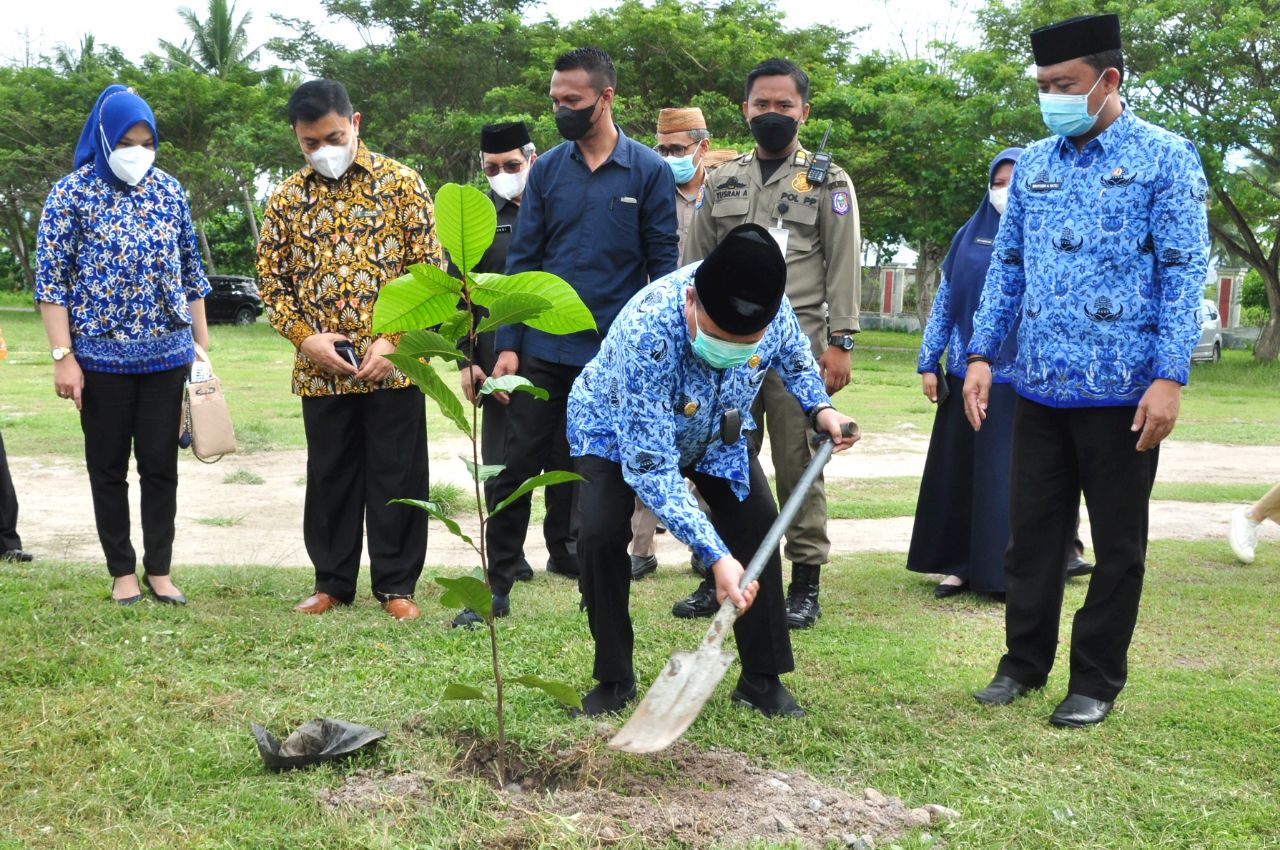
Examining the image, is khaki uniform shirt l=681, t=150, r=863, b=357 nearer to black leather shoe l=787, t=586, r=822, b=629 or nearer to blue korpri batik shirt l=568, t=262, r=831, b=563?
black leather shoe l=787, t=586, r=822, b=629

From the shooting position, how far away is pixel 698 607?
4.94 m

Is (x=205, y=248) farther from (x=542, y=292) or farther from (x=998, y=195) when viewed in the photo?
A: (x=542, y=292)

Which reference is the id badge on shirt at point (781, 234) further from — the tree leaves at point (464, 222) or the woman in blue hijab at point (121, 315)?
the woman in blue hijab at point (121, 315)

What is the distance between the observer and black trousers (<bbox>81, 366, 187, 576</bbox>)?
488 centimetres

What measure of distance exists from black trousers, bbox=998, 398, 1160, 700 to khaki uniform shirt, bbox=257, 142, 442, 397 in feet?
7.81

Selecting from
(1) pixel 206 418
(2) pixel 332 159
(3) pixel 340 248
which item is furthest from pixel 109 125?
(1) pixel 206 418

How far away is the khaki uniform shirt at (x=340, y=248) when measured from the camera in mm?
4820

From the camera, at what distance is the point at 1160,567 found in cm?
599

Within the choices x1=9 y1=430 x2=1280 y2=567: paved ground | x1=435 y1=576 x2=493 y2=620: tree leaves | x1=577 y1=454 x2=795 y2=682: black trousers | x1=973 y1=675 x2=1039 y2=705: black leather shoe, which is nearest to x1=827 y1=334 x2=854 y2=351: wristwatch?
x1=577 y1=454 x2=795 y2=682: black trousers

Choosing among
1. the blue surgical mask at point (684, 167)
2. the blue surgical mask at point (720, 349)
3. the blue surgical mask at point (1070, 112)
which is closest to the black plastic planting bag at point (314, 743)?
the blue surgical mask at point (720, 349)

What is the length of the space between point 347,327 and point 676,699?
2.37 meters

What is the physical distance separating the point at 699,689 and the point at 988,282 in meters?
1.74

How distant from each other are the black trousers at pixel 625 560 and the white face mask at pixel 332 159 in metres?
1.80

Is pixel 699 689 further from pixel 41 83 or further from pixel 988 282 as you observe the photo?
pixel 41 83
